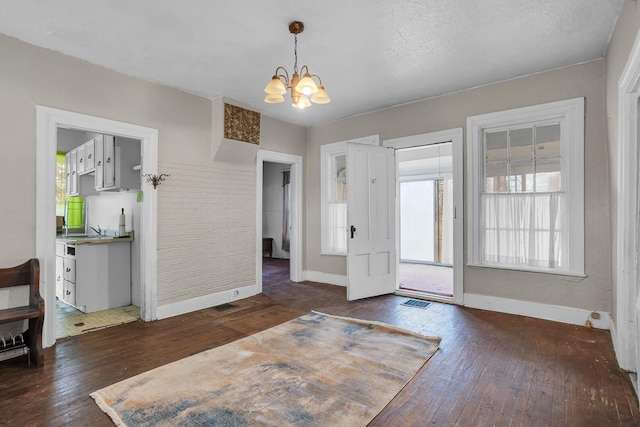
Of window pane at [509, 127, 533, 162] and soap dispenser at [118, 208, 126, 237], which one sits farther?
soap dispenser at [118, 208, 126, 237]

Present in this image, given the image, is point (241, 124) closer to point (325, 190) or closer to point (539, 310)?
point (325, 190)

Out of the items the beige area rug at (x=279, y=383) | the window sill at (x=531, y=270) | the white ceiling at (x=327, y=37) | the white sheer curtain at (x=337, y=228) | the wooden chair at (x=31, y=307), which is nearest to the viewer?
the beige area rug at (x=279, y=383)

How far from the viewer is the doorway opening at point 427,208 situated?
7715 millimetres

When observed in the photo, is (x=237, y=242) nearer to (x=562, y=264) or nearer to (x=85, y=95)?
(x=85, y=95)

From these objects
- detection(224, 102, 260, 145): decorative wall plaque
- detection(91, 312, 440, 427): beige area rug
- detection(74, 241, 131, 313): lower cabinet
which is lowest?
detection(91, 312, 440, 427): beige area rug

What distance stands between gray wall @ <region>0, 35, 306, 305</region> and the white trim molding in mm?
3138

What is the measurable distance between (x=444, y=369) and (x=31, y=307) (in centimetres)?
345

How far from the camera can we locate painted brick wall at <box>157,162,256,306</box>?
3.89m

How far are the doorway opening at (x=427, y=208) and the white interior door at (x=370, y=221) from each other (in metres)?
2.52

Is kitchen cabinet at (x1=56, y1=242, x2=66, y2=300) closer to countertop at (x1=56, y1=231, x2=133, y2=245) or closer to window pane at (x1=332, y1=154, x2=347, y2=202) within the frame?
countertop at (x1=56, y1=231, x2=133, y2=245)

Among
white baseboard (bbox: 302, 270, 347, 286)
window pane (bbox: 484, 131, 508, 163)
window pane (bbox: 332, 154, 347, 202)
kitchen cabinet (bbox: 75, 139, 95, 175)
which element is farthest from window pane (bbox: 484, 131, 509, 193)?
kitchen cabinet (bbox: 75, 139, 95, 175)

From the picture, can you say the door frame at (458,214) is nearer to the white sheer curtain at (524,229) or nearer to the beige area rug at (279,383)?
the white sheer curtain at (524,229)

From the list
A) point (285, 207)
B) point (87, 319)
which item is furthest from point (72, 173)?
point (285, 207)

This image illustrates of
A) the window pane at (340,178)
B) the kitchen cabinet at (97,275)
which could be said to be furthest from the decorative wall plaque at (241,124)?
the kitchen cabinet at (97,275)
